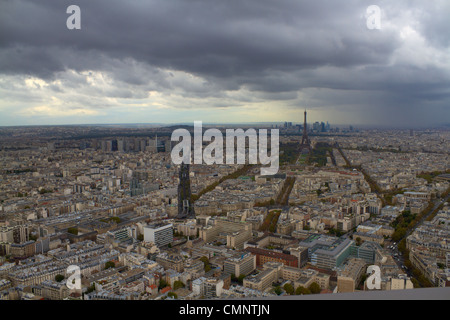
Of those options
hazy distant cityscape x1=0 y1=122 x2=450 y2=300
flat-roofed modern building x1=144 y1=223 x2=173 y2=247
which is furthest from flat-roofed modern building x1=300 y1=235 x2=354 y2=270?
flat-roofed modern building x1=144 y1=223 x2=173 y2=247

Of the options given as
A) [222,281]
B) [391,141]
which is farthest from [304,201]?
[391,141]

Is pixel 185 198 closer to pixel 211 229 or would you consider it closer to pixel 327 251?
pixel 211 229

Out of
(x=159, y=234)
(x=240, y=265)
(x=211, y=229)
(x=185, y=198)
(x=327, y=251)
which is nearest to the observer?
(x=240, y=265)

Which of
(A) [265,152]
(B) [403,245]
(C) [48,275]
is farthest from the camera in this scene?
(A) [265,152]

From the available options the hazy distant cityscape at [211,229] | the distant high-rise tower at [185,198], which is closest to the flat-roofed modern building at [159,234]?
the hazy distant cityscape at [211,229]

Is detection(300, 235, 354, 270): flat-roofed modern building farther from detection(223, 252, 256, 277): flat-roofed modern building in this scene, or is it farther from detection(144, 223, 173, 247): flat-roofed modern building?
detection(144, 223, 173, 247): flat-roofed modern building

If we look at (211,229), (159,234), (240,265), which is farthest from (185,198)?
(240,265)
